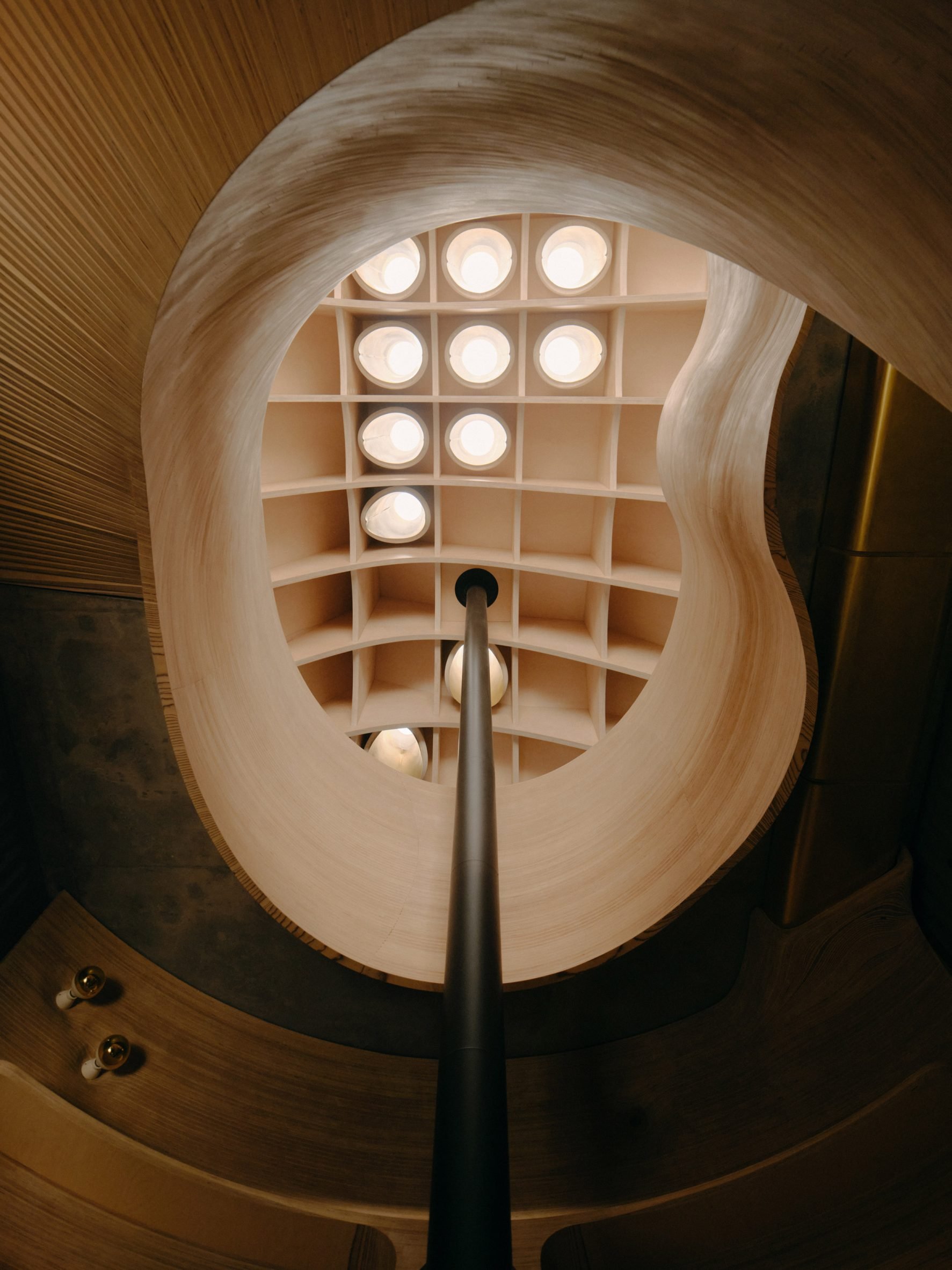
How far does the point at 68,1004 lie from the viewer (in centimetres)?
362

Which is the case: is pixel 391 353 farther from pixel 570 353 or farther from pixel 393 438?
pixel 570 353

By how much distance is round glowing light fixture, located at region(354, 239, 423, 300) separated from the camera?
23.4ft

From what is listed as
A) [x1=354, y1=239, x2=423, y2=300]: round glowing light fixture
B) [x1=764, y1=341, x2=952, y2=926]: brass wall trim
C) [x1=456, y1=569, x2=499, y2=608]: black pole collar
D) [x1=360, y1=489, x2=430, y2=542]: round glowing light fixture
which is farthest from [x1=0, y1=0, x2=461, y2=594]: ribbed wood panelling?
[x1=360, y1=489, x2=430, y2=542]: round glowing light fixture

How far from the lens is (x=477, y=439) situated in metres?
8.12

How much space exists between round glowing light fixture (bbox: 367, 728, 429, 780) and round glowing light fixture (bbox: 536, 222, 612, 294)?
619 centimetres

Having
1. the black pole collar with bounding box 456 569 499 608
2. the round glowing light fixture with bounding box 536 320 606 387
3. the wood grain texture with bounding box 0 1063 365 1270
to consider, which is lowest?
the wood grain texture with bounding box 0 1063 365 1270

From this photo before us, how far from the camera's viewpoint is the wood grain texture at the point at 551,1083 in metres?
3.54

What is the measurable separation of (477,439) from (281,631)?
458 cm

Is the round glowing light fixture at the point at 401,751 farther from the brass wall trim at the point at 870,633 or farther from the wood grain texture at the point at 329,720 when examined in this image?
Answer: the brass wall trim at the point at 870,633

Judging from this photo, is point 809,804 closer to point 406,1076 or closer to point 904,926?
point 904,926

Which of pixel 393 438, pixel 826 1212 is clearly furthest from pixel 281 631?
pixel 826 1212

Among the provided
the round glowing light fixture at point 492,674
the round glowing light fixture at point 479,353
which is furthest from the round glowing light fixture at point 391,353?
the round glowing light fixture at point 492,674

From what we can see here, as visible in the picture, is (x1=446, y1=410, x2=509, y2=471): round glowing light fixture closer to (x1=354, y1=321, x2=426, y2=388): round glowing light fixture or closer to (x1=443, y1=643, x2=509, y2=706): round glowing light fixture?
(x1=354, y1=321, x2=426, y2=388): round glowing light fixture

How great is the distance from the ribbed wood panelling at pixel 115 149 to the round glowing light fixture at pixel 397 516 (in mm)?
6527
